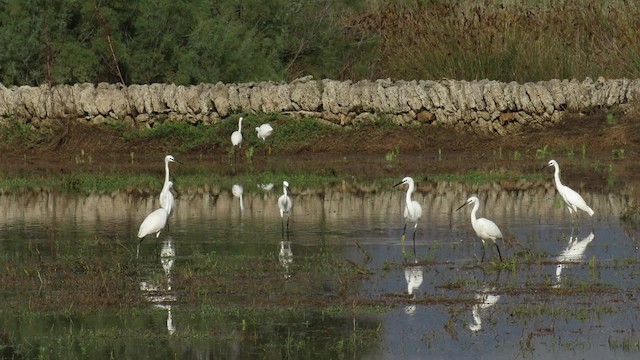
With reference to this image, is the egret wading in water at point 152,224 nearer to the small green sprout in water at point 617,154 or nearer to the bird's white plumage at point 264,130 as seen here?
the bird's white plumage at point 264,130

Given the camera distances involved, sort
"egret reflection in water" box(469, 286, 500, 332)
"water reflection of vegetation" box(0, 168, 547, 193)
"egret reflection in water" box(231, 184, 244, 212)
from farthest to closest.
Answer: "water reflection of vegetation" box(0, 168, 547, 193), "egret reflection in water" box(231, 184, 244, 212), "egret reflection in water" box(469, 286, 500, 332)

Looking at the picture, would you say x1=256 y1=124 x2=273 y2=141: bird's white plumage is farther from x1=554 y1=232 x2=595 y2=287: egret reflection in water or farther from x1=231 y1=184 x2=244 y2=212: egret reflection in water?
x1=554 y1=232 x2=595 y2=287: egret reflection in water

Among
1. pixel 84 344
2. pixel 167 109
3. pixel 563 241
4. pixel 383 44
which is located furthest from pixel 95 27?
pixel 84 344

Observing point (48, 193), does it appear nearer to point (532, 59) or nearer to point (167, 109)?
point (167, 109)

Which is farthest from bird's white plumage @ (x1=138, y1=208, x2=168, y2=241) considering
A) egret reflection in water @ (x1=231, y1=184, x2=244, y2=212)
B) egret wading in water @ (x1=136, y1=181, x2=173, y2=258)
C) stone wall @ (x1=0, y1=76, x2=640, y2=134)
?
stone wall @ (x1=0, y1=76, x2=640, y2=134)

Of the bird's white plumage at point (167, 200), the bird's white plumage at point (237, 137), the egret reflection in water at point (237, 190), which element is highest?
the bird's white plumage at point (237, 137)

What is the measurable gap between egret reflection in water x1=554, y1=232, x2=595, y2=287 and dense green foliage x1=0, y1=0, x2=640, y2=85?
42.7 ft

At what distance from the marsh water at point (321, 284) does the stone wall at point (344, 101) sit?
749 centimetres

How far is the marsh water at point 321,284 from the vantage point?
10.8 meters

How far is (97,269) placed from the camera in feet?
45.2

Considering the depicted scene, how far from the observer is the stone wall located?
88.0ft

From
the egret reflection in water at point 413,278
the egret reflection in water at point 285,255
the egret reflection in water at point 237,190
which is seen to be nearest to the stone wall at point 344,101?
the egret reflection in water at point 237,190

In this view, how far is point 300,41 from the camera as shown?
32688 millimetres

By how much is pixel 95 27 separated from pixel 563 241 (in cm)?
1714
